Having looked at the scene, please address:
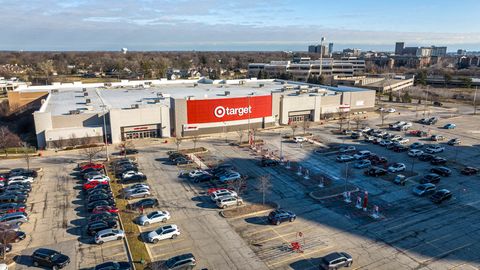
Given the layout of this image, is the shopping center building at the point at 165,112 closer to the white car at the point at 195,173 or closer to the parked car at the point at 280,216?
the white car at the point at 195,173

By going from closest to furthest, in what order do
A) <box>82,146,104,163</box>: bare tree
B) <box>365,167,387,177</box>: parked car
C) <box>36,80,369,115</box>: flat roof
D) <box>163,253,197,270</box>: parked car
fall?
<box>163,253,197,270</box>: parked car, <box>365,167,387,177</box>: parked car, <box>82,146,104,163</box>: bare tree, <box>36,80,369,115</box>: flat roof

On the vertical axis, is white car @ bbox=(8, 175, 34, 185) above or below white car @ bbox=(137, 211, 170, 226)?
above

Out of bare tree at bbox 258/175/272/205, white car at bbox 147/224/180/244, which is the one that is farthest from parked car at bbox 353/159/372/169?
white car at bbox 147/224/180/244

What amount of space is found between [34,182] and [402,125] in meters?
60.9

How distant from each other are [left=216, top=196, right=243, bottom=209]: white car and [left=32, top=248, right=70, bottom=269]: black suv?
45.5 ft

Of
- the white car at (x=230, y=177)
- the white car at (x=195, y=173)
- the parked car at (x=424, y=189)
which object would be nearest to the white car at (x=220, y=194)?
the white car at (x=230, y=177)

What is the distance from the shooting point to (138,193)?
36.5 metres

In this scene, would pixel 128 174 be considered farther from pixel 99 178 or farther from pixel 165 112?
pixel 165 112

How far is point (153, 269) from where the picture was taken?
945 inches

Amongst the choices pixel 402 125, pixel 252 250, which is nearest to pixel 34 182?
pixel 252 250

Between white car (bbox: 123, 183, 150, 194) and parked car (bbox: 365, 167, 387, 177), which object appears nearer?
white car (bbox: 123, 183, 150, 194)

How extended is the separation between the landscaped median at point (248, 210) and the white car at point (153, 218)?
5.17 meters

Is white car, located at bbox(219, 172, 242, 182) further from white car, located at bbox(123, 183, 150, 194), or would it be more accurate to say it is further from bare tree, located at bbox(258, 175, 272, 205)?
white car, located at bbox(123, 183, 150, 194)

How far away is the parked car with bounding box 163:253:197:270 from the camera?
24391 mm
